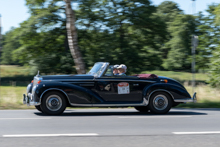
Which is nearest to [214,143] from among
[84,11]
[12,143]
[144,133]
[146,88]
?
[144,133]

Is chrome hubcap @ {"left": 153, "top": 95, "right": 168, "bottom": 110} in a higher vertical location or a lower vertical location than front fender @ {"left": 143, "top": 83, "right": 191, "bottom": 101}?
lower

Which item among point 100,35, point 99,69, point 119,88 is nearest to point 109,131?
point 119,88

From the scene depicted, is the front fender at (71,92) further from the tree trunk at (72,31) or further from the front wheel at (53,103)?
the tree trunk at (72,31)

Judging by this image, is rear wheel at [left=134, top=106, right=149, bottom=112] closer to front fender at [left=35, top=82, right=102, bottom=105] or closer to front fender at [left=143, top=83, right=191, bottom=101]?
front fender at [left=143, top=83, right=191, bottom=101]

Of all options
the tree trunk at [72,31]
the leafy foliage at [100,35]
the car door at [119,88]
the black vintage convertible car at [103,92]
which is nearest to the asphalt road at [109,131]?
the black vintage convertible car at [103,92]

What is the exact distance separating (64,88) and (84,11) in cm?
1933

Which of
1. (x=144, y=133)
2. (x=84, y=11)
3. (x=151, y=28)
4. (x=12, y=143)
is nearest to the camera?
Result: (x=12, y=143)

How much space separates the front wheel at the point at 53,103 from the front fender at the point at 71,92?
0.12 meters

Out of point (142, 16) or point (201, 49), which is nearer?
point (201, 49)

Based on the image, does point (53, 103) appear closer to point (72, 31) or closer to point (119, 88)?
point (119, 88)

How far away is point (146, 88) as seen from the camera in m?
10.2

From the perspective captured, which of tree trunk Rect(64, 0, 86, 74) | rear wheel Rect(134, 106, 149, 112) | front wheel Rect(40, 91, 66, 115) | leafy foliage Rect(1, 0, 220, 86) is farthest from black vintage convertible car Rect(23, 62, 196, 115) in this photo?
leafy foliage Rect(1, 0, 220, 86)

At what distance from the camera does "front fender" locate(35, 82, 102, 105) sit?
970 centimetres

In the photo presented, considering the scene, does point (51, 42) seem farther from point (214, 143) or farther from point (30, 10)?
point (214, 143)
